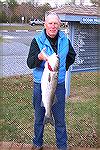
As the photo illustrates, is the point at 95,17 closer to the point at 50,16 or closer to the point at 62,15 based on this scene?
the point at 62,15

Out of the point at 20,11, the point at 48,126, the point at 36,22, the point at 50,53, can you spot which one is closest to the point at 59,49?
the point at 50,53

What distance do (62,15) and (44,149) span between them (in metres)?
2.17

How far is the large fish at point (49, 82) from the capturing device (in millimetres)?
3951

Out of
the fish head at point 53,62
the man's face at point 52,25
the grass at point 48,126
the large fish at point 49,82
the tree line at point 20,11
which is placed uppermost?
the man's face at point 52,25

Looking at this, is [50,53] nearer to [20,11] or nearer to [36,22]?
[36,22]

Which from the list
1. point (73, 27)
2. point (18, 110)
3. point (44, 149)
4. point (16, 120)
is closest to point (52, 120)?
point (44, 149)

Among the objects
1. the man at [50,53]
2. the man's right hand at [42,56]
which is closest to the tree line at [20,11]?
the man at [50,53]

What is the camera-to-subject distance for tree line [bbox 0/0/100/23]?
502 centimetres

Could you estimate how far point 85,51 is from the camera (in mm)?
7000

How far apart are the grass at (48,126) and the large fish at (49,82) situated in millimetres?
1137

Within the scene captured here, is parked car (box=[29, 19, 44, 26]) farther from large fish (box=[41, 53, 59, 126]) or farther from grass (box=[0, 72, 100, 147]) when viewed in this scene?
grass (box=[0, 72, 100, 147])

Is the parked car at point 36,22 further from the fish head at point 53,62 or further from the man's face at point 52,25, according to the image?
the fish head at point 53,62

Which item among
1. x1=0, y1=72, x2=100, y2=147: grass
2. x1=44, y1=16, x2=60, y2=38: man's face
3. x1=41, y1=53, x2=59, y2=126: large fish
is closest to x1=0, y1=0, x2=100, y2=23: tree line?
x1=44, y1=16, x2=60, y2=38: man's face

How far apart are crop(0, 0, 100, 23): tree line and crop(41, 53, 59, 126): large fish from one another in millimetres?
1211
